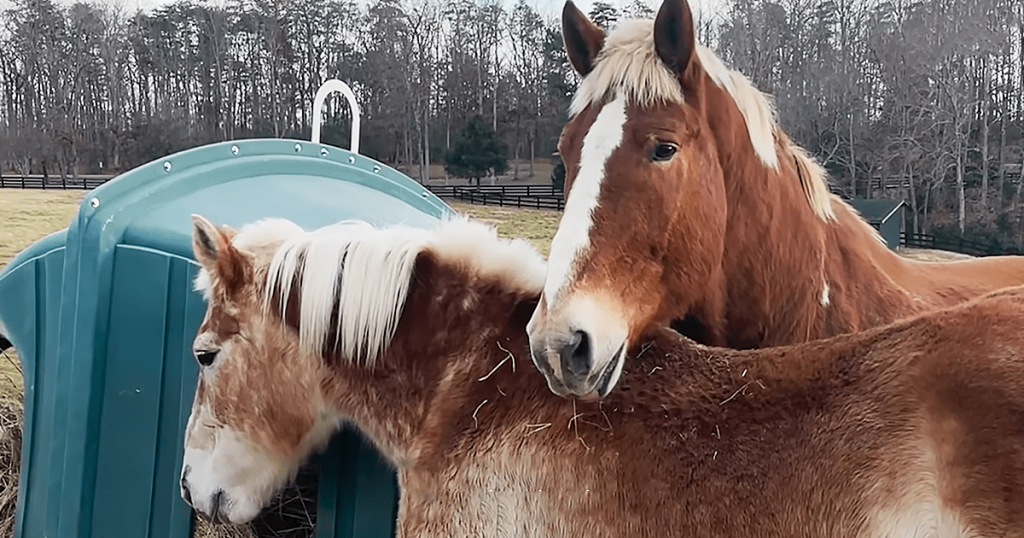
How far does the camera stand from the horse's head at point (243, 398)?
2090 millimetres

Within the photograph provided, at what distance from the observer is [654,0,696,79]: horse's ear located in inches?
78.1

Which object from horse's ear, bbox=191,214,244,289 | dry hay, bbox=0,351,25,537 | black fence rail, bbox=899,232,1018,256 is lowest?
dry hay, bbox=0,351,25,537

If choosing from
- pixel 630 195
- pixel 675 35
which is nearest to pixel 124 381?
pixel 630 195

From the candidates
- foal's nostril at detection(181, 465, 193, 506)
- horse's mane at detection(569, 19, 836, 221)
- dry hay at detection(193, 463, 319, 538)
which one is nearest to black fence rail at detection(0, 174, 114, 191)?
dry hay at detection(193, 463, 319, 538)

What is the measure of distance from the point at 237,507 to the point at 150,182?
1299mm

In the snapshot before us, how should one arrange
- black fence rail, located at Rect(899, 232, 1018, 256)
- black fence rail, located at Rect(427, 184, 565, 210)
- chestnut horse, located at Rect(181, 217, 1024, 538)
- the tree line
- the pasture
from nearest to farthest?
chestnut horse, located at Rect(181, 217, 1024, 538), the pasture, black fence rail, located at Rect(899, 232, 1018, 256), the tree line, black fence rail, located at Rect(427, 184, 565, 210)

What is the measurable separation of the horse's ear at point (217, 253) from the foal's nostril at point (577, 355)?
105 centimetres

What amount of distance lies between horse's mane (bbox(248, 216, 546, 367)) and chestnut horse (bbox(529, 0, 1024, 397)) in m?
0.28

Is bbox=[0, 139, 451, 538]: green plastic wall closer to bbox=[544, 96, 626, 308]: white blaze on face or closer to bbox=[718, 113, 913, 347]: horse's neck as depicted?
bbox=[544, 96, 626, 308]: white blaze on face

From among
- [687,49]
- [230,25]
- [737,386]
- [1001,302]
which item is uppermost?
[230,25]

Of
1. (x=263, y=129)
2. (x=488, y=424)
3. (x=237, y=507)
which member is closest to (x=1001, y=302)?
(x=488, y=424)

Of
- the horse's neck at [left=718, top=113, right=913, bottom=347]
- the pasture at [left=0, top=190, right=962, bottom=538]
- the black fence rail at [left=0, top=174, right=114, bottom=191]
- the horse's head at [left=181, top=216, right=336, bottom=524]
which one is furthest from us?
the black fence rail at [left=0, top=174, right=114, bottom=191]

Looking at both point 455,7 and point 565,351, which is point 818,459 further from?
point 455,7

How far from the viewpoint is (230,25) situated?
3478 centimetres
